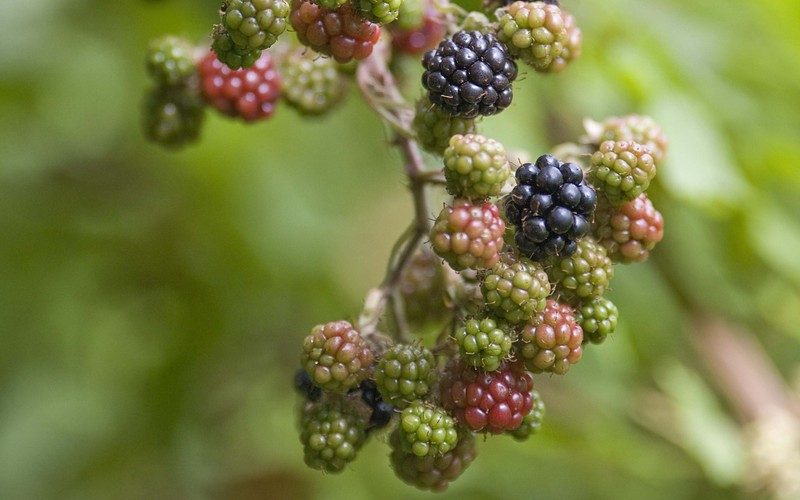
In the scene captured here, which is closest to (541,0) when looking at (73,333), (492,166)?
(492,166)

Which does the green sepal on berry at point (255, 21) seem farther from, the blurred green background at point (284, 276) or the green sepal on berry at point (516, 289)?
the blurred green background at point (284, 276)

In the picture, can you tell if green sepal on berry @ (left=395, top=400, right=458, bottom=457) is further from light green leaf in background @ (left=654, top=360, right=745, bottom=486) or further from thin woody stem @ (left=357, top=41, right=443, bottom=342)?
light green leaf in background @ (left=654, top=360, right=745, bottom=486)

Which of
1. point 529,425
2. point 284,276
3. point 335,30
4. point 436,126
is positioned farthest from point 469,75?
point 284,276

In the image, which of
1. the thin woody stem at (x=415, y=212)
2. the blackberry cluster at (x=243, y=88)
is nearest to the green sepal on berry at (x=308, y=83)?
the blackberry cluster at (x=243, y=88)

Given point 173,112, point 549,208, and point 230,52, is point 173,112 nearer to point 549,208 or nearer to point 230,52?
point 230,52

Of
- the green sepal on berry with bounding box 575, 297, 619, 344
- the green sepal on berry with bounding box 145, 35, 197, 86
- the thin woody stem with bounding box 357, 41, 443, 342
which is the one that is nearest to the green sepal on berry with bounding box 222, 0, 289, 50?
the thin woody stem with bounding box 357, 41, 443, 342
